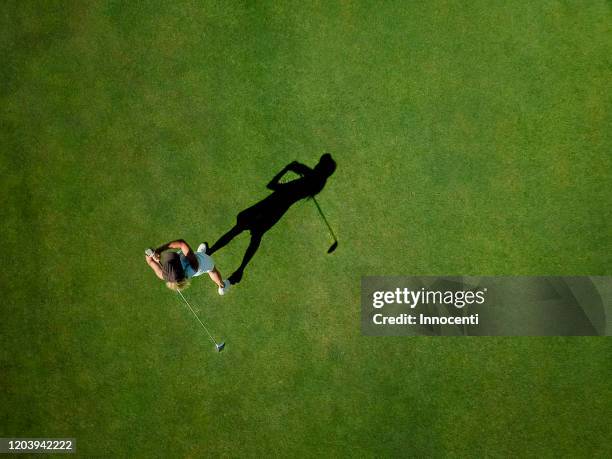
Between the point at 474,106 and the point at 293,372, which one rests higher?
the point at 474,106

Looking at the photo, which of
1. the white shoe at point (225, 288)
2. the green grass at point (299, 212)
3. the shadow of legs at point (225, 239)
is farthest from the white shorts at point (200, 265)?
the green grass at point (299, 212)

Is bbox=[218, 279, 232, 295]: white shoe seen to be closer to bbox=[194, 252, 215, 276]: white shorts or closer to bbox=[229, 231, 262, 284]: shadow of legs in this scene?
bbox=[229, 231, 262, 284]: shadow of legs

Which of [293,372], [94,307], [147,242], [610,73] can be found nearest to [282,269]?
[293,372]

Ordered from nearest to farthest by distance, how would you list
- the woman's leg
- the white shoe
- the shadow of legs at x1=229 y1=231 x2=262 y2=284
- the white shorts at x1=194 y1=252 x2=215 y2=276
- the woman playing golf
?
the woman playing golf → the white shorts at x1=194 y1=252 x2=215 y2=276 → the woman's leg → the white shoe → the shadow of legs at x1=229 y1=231 x2=262 y2=284

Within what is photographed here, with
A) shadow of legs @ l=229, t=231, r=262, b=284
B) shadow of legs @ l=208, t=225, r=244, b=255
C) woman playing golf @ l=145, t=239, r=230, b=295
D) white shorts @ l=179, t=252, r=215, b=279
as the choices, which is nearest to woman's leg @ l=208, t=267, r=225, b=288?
woman playing golf @ l=145, t=239, r=230, b=295

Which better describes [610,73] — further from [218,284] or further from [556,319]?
[218,284]

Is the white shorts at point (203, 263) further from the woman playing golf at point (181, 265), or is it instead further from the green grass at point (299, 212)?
the green grass at point (299, 212)
